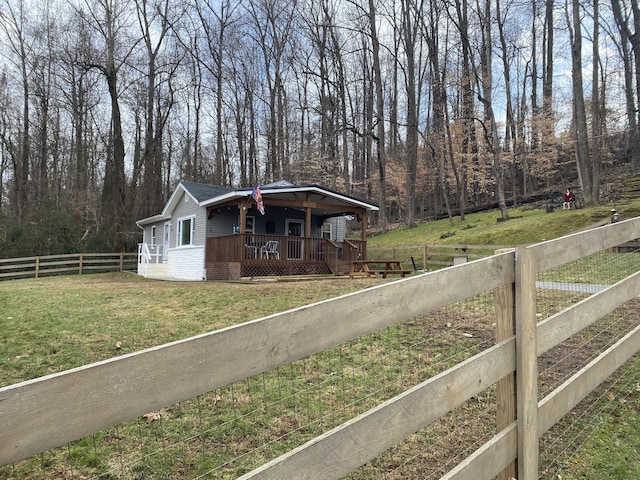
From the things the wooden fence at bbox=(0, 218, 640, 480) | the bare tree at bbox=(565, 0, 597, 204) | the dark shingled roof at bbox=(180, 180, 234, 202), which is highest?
the bare tree at bbox=(565, 0, 597, 204)

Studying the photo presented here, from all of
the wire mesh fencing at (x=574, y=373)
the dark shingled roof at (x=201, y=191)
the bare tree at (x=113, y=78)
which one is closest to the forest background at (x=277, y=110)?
the bare tree at (x=113, y=78)

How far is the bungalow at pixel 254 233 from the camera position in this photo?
14.0m

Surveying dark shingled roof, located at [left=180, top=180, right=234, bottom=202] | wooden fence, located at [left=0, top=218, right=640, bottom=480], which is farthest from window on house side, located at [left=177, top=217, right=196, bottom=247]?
wooden fence, located at [left=0, top=218, right=640, bottom=480]

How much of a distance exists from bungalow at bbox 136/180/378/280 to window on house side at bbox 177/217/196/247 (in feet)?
0.14

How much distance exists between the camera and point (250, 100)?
95.6 feet

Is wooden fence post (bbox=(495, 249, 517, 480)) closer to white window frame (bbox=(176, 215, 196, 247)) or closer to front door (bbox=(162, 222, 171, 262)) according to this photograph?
white window frame (bbox=(176, 215, 196, 247))

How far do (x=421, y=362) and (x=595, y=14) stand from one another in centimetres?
2295

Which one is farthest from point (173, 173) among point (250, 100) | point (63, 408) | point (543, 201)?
point (63, 408)

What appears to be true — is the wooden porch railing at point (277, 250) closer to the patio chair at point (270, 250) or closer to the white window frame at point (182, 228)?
the patio chair at point (270, 250)

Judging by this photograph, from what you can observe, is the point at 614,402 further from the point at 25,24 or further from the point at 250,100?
the point at 25,24

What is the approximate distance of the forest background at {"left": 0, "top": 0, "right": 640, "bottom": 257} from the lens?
22.3 meters

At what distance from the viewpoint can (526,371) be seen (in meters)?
2.07

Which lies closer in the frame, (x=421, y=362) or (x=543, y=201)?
(x=421, y=362)

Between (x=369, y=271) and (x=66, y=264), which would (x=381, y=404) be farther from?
(x=66, y=264)
